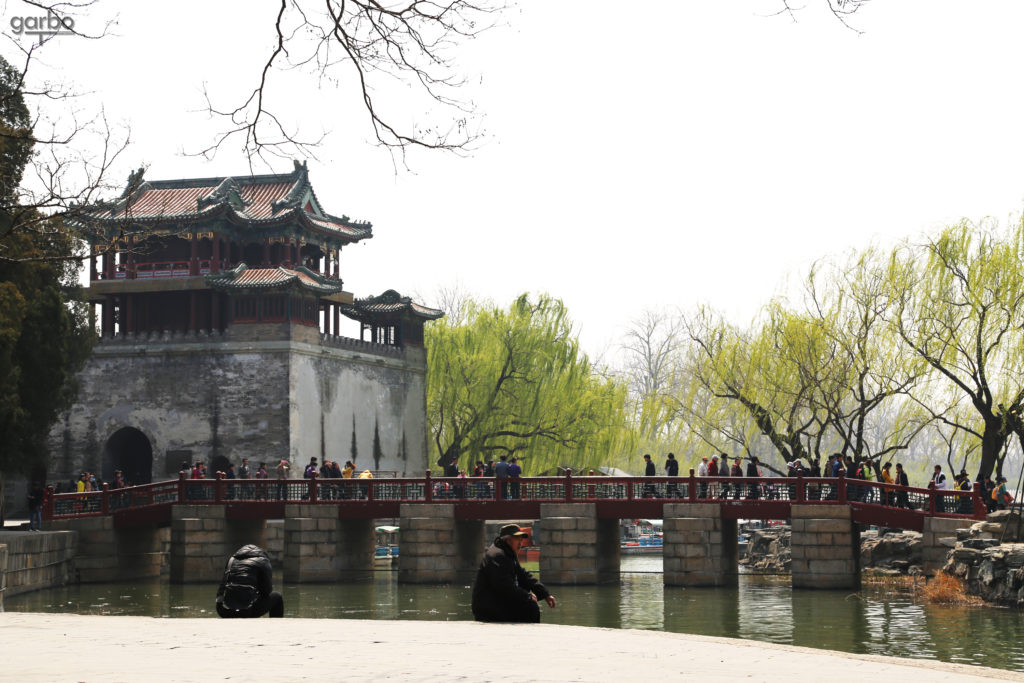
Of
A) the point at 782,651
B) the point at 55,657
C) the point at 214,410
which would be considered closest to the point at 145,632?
the point at 55,657

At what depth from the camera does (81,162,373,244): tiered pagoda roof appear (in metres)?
41.2

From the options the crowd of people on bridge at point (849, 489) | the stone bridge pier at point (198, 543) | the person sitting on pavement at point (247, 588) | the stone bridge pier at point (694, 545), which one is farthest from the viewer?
the stone bridge pier at point (198, 543)

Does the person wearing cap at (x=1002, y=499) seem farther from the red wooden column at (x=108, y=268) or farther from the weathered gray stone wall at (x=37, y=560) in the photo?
the red wooden column at (x=108, y=268)

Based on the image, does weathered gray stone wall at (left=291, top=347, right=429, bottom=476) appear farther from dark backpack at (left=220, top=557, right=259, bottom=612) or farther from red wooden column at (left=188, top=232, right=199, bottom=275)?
dark backpack at (left=220, top=557, right=259, bottom=612)

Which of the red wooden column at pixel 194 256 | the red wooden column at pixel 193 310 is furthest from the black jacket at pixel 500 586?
the red wooden column at pixel 194 256

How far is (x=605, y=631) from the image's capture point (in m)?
10.6

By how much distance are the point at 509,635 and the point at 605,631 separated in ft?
3.26

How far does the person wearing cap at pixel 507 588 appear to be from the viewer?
35.1 ft

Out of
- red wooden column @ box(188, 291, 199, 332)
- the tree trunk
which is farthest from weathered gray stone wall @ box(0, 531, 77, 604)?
the tree trunk

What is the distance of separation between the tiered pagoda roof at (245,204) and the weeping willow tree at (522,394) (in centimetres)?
518

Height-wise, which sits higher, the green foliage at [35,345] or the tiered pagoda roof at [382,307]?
the tiered pagoda roof at [382,307]

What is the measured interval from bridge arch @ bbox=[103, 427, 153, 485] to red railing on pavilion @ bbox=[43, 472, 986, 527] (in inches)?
330

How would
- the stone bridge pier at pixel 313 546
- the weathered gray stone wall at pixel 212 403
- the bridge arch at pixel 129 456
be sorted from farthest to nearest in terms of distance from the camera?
the bridge arch at pixel 129 456 < the weathered gray stone wall at pixel 212 403 < the stone bridge pier at pixel 313 546

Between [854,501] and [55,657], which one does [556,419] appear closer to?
[854,501]
